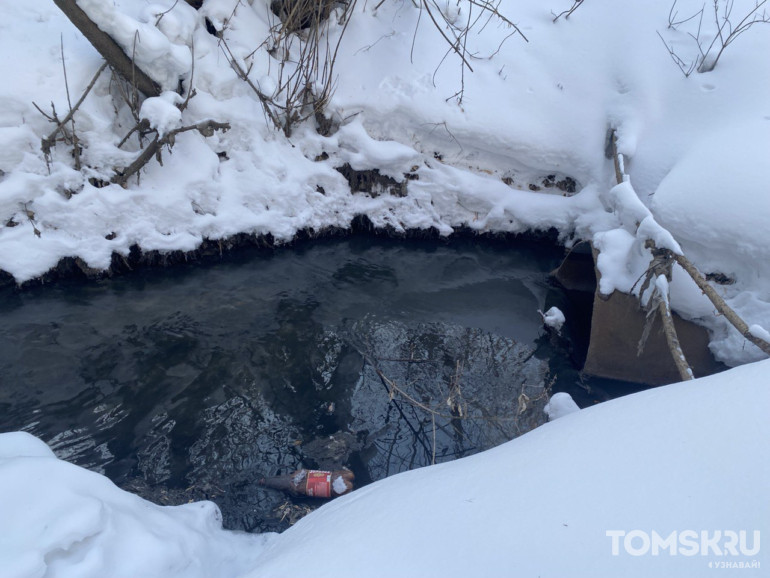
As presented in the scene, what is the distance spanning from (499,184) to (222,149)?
118 inches

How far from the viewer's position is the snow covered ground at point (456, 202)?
1522 mm

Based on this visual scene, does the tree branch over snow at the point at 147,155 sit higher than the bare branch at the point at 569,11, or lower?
lower

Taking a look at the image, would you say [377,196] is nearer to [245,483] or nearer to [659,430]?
[245,483]

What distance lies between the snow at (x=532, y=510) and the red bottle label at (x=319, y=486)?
844mm

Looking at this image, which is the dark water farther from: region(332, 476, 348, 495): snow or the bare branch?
the bare branch

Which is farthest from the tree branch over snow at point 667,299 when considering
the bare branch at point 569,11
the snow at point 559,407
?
the bare branch at point 569,11

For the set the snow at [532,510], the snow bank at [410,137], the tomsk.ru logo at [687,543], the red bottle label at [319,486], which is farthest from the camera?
the snow bank at [410,137]

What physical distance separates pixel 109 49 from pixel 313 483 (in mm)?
4200

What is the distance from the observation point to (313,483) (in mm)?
3006

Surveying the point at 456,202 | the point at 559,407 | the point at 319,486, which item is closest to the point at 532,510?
the point at 319,486

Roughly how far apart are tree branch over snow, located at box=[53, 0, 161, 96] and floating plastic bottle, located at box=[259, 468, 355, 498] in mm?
3895

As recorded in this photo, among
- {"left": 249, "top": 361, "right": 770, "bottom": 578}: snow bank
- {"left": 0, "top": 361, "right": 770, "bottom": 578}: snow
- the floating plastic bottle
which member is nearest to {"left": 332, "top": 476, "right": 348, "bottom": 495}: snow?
the floating plastic bottle

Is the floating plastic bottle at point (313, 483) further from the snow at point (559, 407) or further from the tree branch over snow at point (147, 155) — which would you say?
the tree branch over snow at point (147, 155)

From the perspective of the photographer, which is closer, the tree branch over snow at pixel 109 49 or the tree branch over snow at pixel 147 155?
the tree branch over snow at pixel 109 49
